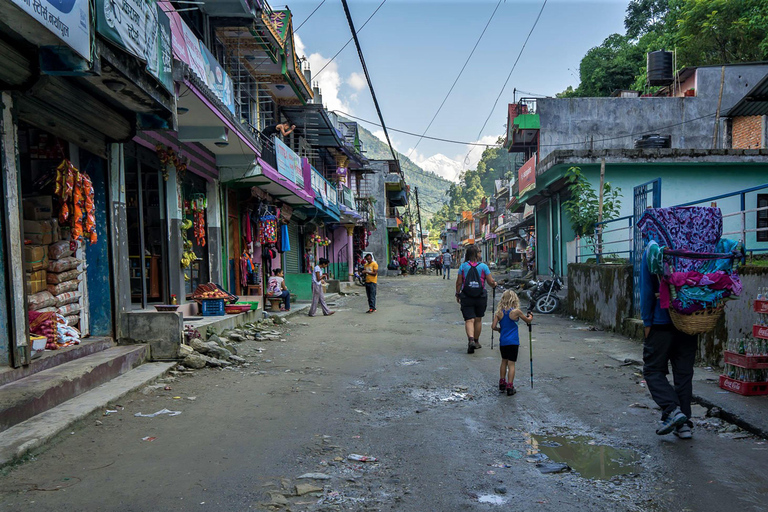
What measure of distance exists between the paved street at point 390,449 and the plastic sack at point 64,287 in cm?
173

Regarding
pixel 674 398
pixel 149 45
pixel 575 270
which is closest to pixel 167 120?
pixel 149 45

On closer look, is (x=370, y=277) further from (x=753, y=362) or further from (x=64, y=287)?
(x=753, y=362)

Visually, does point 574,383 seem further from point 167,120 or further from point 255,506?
point 167,120

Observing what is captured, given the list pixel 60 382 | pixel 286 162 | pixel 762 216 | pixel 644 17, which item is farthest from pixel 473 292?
pixel 644 17

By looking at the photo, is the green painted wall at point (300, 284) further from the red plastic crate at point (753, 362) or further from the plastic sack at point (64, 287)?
the red plastic crate at point (753, 362)

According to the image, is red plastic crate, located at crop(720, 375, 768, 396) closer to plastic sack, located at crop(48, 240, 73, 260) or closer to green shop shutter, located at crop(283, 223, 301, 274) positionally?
plastic sack, located at crop(48, 240, 73, 260)

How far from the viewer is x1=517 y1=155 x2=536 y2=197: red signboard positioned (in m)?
20.3

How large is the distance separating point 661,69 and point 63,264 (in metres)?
30.1

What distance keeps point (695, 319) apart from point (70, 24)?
5.86 m

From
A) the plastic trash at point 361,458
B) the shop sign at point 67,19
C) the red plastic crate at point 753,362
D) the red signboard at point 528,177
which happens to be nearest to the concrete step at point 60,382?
the plastic trash at point 361,458

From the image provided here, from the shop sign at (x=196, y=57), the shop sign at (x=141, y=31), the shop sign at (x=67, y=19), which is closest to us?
the shop sign at (x=67, y=19)

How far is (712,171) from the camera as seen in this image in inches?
700

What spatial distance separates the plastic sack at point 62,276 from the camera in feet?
21.0

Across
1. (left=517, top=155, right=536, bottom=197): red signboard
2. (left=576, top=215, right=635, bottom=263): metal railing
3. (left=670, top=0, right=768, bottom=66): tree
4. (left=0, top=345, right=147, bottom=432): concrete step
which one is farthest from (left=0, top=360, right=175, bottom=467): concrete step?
(left=670, top=0, right=768, bottom=66): tree
